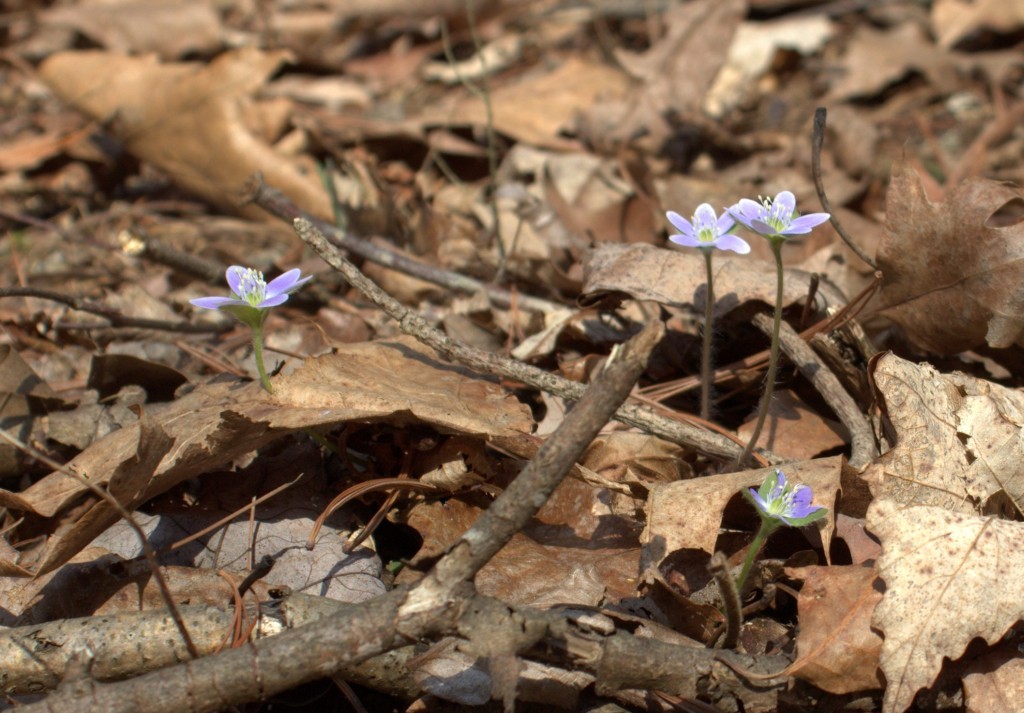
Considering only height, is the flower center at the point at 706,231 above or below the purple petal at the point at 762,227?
below

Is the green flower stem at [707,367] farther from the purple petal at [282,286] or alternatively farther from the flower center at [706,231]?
the purple petal at [282,286]

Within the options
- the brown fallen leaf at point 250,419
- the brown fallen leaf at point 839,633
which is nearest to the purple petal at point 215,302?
the brown fallen leaf at point 250,419

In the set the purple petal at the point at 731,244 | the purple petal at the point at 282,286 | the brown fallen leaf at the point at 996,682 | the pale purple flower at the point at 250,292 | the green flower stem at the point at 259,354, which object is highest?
the purple petal at the point at 731,244

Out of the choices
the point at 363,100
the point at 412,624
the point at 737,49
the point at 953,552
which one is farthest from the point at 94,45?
the point at 953,552

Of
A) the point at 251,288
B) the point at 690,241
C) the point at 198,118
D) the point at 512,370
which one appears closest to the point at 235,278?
the point at 251,288

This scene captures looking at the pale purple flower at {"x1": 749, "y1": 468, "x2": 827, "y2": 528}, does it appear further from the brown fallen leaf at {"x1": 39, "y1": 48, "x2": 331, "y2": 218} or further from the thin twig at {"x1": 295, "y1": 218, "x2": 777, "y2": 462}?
the brown fallen leaf at {"x1": 39, "y1": 48, "x2": 331, "y2": 218}

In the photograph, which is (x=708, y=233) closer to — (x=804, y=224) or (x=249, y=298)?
(x=804, y=224)
